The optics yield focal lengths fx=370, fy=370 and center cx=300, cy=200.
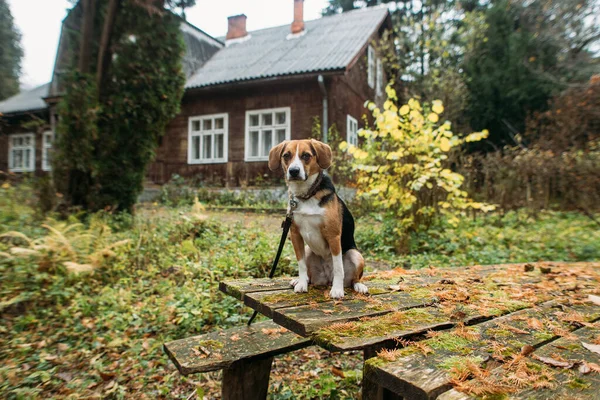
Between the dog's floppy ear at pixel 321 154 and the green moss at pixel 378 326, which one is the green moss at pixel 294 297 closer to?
the green moss at pixel 378 326

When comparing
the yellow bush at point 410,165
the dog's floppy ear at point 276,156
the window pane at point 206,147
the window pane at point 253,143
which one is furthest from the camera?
the window pane at point 206,147

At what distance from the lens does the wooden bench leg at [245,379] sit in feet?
7.63

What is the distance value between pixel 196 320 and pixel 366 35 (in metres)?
14.2

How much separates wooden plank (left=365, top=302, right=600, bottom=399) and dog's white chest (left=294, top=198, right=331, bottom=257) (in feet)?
3.05

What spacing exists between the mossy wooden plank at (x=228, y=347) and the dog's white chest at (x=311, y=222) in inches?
25.4

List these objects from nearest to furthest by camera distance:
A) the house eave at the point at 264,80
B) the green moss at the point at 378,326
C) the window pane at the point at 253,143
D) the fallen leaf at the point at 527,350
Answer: the fallen leaf at the point at 527,350
the green moss at the point at 378,326
the house eave at the point at 264,80
the window pane at the point at 253,143

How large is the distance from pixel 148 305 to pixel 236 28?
744 inches

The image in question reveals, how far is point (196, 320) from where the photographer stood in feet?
11.9

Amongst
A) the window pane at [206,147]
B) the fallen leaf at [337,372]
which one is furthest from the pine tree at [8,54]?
the fallen leaf at [337,372]

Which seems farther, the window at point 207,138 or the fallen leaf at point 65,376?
the window at point 207,138

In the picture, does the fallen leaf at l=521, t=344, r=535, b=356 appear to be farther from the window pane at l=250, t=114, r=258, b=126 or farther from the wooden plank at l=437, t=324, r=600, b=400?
the window pane at l=250, t=114, r=258, b=126

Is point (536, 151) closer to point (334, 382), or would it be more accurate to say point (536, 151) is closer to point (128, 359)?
point (334, 382)

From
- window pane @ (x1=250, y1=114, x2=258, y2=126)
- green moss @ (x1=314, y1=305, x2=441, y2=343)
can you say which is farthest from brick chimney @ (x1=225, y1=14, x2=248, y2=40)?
green moss @ (x1=314, y1=305, x2=441, y2=343)

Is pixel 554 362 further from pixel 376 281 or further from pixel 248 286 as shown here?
pixel 248 286
